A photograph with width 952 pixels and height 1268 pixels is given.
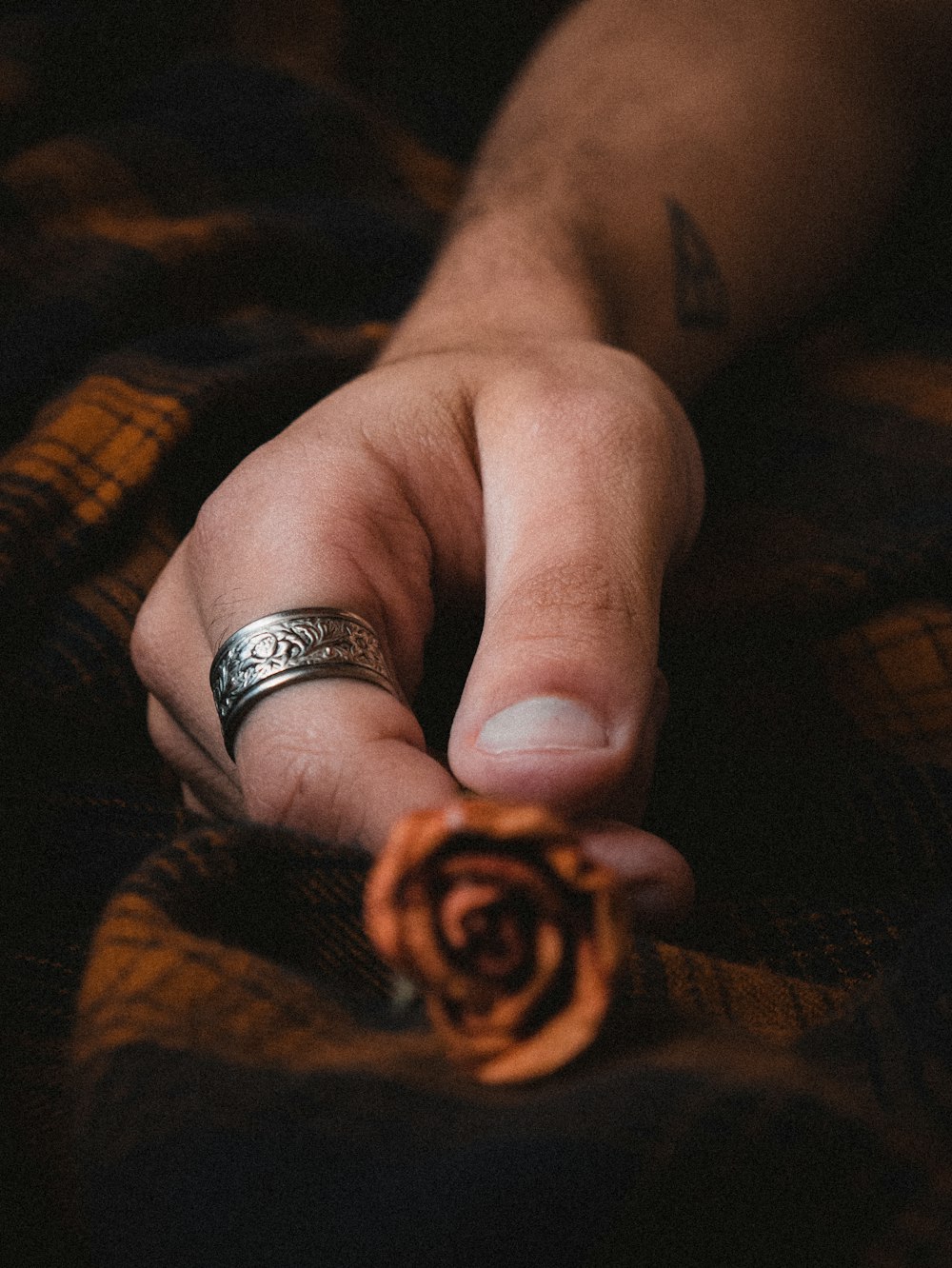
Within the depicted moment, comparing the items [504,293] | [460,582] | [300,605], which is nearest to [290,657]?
[300,605]

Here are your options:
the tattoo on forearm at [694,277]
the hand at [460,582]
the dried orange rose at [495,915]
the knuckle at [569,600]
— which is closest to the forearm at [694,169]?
the tattoo on forearm at [694,277]

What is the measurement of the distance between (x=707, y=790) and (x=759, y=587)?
16 centimetres

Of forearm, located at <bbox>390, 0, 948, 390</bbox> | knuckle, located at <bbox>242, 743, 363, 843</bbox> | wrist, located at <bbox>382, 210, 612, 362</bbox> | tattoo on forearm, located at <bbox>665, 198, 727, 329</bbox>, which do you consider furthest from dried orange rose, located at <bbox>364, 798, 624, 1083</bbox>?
tattoo on forearm, located at <bbox>665, 198, 727, 329</bbox>

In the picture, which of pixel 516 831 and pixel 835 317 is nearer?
pixel 516 831

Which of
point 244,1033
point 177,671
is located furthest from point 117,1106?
point 177,671

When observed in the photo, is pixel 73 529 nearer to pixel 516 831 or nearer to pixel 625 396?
pixel 625 396

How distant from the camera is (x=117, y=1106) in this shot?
0.27 metres

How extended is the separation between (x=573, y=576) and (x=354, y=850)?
139mm

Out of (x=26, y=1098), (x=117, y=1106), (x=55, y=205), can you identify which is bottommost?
(x=26, y=1098)

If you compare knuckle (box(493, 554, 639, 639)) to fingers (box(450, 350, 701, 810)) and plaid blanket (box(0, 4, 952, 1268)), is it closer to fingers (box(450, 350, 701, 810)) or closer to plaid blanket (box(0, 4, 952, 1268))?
fingers (box(450, 350, 701, 810))

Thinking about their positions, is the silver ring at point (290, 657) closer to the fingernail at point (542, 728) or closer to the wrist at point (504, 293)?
the fingernail at point (542, 728)

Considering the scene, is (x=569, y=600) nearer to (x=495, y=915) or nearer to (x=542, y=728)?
(x=542, y=728)

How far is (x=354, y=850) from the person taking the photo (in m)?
0.35

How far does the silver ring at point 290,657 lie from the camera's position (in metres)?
0.40
